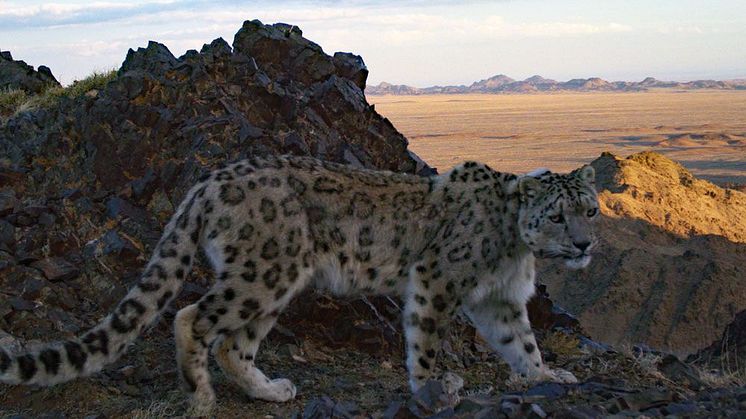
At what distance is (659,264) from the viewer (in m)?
21.2

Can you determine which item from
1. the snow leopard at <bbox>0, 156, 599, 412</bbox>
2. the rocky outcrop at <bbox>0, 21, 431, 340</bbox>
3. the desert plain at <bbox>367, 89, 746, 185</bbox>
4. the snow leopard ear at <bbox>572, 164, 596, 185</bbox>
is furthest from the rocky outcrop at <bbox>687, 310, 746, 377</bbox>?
the desert plain at <bbox>367, 89, 746, 185</bbox>

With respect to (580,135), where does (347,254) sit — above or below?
above

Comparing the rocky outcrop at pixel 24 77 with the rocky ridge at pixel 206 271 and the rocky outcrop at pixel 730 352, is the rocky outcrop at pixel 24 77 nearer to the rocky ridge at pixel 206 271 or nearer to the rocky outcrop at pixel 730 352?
the rocky ridge at pixel 206 271

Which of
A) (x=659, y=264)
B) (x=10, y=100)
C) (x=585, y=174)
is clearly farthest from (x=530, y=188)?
(x=659, y=264)

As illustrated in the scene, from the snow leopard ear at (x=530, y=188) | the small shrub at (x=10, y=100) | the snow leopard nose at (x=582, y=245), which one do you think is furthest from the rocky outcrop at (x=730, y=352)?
the small shrub at (x=10, y=100)

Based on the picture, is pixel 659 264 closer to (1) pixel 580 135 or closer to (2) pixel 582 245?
(2) pixel 582 245

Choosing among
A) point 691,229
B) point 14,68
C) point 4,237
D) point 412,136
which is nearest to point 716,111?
point 412,136

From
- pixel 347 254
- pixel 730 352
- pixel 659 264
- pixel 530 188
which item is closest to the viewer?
pixel 347 254

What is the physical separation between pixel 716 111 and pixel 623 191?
287ft

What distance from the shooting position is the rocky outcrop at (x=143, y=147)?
1027cm

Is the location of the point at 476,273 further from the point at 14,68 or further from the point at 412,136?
the point at 412,136

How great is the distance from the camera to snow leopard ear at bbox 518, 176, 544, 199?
8.30 metres

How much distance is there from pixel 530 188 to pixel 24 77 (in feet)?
46.4

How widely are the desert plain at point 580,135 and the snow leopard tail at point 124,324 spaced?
30.8 m
